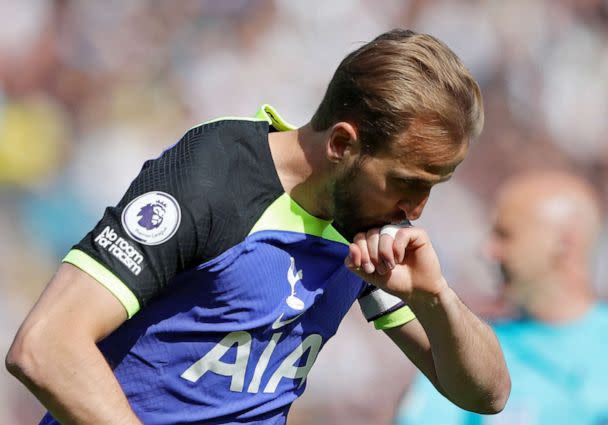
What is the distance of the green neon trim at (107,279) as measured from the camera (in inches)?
89.4

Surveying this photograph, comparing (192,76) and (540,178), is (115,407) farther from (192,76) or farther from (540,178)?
(540,178)

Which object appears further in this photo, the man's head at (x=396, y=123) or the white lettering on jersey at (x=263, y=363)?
the white lettering on jersey at (x=263, y=363)

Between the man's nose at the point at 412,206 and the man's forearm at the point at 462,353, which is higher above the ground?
the man's nose at the point at 412,206

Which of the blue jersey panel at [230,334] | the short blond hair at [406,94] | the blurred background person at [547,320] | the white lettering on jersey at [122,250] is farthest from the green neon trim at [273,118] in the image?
the blurred background person at [547,320]

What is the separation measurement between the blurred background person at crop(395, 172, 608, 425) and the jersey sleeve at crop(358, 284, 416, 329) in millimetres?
2082

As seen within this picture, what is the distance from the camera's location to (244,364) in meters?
2.70

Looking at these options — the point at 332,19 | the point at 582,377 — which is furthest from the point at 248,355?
the point at 332,19

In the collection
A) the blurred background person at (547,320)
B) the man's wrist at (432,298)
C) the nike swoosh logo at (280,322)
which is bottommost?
the blurred background person at (547,320)

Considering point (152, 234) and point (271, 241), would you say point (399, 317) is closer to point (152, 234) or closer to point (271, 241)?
point (271, 241)

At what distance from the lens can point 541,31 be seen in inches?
252

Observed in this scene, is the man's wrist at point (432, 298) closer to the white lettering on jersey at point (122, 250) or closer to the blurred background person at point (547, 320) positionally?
the white lettering on jersey at point (122, 250)

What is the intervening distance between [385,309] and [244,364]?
0.56 meters

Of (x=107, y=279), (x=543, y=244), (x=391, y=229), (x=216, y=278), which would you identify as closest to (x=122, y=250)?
(x=107, y=279)

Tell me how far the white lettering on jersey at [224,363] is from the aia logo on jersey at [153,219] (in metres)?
0.42
